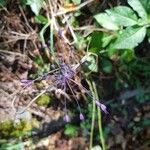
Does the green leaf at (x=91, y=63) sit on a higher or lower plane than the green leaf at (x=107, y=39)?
lower

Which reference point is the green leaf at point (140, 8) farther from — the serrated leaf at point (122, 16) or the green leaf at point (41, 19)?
the green leaf at point (41, 19)

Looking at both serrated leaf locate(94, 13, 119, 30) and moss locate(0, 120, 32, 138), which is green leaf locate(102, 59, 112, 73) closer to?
serrated leaf locate(94, 13, 119, 30)

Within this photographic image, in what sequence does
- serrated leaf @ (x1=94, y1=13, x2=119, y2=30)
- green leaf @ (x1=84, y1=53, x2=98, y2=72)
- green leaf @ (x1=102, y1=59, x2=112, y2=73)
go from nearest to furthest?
serrated leaf @ (x1=94, y1=13, x2=119, y2=30) < green leaf @ (x1=84, y1=53, x2=98, y2=72) < green leaf @ (x1=102, y1=59, x2=112, y2=73)

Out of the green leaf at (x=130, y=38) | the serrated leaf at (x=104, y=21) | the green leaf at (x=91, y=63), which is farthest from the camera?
the green leaf at (x=91, y=63)

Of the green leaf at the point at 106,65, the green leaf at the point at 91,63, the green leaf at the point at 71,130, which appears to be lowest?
the green leaf at the point at 71,130

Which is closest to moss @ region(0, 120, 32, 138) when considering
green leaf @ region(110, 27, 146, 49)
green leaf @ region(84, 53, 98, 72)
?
green leaf @ region(84, 53, 98, 72)

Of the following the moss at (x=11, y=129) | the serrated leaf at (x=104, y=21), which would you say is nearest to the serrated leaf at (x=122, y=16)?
the serrated leaf at (x=104, y=21)

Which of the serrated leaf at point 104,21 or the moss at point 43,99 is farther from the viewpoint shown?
the moss at point 43,99
